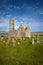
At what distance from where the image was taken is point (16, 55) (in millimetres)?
2381

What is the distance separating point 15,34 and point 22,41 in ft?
0.55

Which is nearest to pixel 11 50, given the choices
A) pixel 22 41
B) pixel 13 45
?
pixel 13 45

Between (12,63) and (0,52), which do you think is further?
(0,52)

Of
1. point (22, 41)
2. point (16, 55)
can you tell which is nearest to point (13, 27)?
point (22, 41)

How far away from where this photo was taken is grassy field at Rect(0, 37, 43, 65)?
Result: 229 cm

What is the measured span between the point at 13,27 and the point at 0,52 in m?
0.47

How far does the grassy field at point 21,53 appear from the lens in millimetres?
2295

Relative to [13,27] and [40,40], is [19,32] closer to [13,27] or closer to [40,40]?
[13,27]

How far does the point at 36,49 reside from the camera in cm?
238

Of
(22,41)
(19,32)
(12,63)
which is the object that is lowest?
(12,63)

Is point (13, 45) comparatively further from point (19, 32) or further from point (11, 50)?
point (19, 32)

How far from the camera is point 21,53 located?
2398 mm

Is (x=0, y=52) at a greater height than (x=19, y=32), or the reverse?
(x=19, y=32)

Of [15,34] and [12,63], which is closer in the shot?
[12,63]
